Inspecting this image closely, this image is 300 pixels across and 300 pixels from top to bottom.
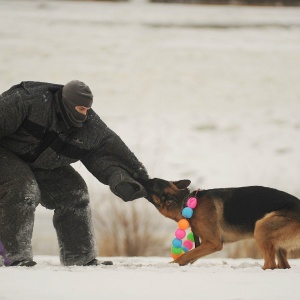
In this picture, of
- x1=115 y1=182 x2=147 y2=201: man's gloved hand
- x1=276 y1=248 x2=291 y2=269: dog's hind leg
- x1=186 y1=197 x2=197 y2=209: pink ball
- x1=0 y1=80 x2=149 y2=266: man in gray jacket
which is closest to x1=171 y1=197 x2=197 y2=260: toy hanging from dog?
x1=186 y1=197 x2=197 y2=209: pink ball

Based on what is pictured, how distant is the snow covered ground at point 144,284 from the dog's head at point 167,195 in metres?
1.35

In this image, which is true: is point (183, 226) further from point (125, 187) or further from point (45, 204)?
point (45, 204)

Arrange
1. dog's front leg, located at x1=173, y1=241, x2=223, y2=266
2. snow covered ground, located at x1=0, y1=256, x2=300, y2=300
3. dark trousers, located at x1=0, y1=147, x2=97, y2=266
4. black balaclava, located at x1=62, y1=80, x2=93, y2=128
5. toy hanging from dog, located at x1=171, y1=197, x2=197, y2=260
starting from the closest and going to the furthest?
1. snow covered ground, located at x1=0, y1=256, x2=300, y2=300
2. dark trousers, located at x1=0, y1=147, x2=97, y2=266
3. black balaclava, located at x1=62, y1=80, x2=93, y2=128
4. dog's front leg, located at x1=173, y1=241, x2=223, y2=266
5. toy hanging from dog, located at x1=171, y1=197, x2=197, y2=260

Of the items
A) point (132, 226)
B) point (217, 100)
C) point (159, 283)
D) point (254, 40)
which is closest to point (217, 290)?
point (159, 283)

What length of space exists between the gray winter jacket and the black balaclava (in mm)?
100

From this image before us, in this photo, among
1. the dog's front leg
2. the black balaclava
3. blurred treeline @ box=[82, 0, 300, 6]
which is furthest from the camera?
blurred treeline @ box=[82, 0, 300, 6]

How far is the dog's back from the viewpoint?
247 inches

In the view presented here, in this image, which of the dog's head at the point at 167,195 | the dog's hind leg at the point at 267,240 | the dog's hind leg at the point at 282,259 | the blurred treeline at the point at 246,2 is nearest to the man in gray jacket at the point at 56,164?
the dog's head at the point at 167,195

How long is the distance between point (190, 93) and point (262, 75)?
89.2 inches

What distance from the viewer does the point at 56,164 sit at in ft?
20.4

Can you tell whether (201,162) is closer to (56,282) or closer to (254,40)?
(254,40)

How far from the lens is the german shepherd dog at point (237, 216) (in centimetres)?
618

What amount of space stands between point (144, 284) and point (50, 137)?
1.68 metres

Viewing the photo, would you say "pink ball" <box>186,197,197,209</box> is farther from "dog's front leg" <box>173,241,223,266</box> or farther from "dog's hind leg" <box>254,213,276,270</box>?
"dog's hind leg" <box>254,213,276,270</box>
